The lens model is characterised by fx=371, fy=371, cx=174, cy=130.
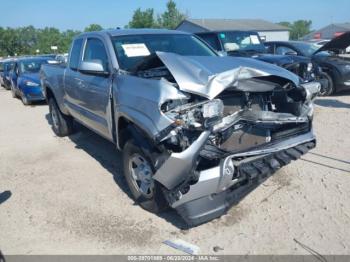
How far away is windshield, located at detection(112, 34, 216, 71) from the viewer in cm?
457

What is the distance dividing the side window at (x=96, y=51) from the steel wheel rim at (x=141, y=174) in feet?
4.03

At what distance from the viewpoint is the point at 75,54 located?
6.07 meters

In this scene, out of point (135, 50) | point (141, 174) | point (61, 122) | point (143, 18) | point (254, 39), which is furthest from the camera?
point (143, 18)

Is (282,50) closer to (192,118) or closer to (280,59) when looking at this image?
(280,59)

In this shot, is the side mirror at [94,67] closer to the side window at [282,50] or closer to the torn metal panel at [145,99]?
the torn metal panel at [145,99]

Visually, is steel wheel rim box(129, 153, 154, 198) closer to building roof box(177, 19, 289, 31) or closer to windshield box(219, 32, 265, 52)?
windshield box(219, 32, 265, 52)

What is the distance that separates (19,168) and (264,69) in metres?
4.24

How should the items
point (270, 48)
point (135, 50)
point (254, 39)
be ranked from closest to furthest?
point (135, 50), point (254, 39), point (270, 48)

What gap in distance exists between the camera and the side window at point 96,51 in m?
4.75

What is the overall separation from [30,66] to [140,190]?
11.6 meters

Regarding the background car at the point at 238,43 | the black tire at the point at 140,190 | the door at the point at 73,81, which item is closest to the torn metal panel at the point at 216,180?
the black tire at the point at 140,190

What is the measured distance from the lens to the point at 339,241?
3434 millimetres

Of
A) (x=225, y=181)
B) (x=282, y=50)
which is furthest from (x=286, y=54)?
(x=225, y=181)

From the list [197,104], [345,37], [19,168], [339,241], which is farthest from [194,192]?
[345,37]
